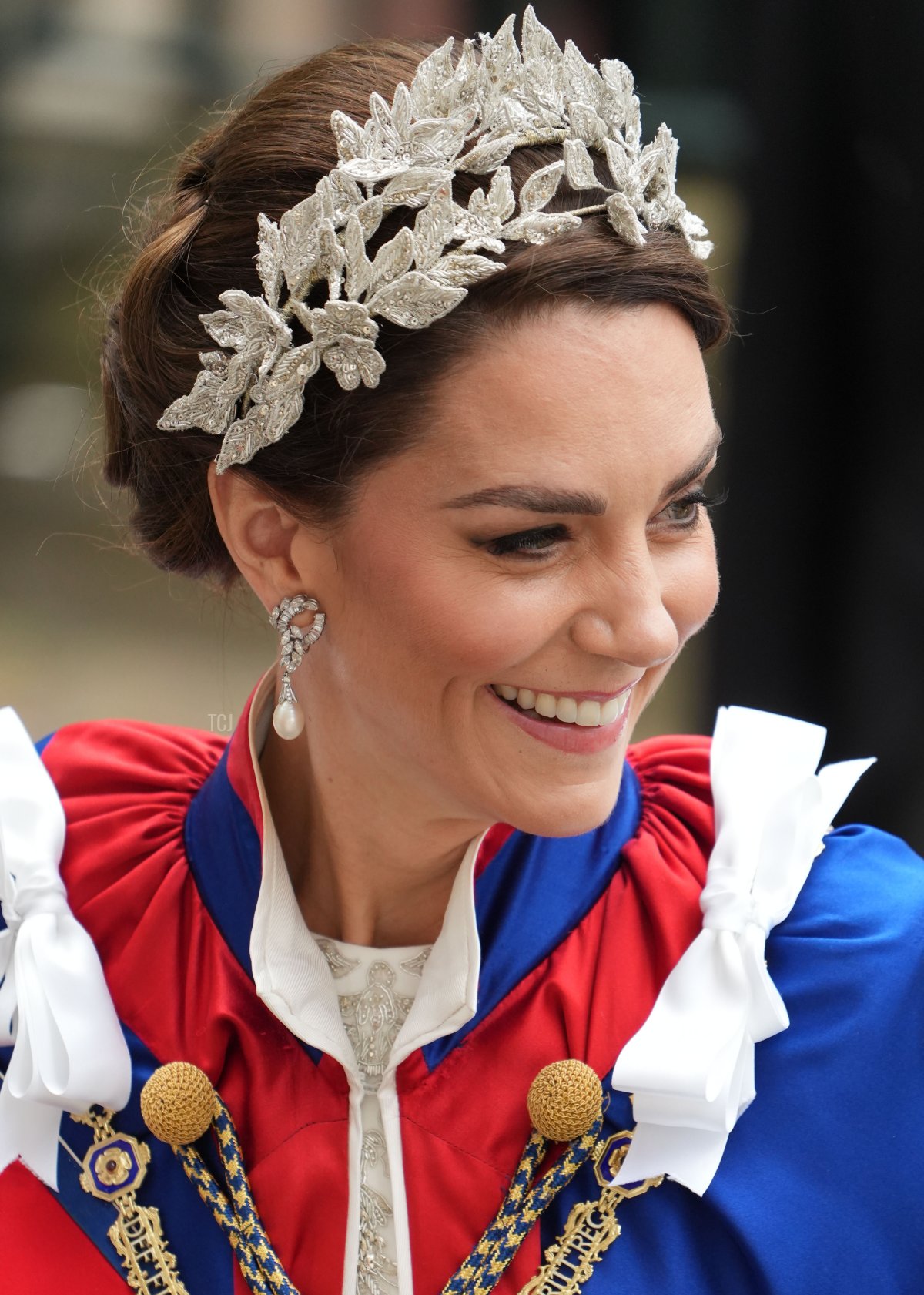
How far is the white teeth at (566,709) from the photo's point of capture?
1188 mm

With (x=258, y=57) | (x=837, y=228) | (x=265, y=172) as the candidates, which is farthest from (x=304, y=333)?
(x=258, y=57)

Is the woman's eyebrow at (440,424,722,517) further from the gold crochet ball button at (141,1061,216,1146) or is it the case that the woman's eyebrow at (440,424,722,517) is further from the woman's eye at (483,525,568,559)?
the gold crochet ball button at (141,1061,216,1146)

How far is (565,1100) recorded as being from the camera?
3.98ft

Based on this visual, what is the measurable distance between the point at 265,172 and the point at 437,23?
5.92ft

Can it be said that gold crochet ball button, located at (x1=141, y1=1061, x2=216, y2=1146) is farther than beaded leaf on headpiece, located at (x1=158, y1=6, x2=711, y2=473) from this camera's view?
Yes

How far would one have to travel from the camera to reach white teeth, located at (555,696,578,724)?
46.8 inches

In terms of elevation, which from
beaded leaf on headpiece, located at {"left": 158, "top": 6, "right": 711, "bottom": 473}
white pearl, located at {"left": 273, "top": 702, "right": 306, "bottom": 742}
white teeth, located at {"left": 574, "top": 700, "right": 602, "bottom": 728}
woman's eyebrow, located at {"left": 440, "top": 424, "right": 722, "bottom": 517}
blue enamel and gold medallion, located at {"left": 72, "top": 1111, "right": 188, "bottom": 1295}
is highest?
beaded leaf on headpiece, located at {"left": 158, "top": 6, "right": 711, "bottom": 473}

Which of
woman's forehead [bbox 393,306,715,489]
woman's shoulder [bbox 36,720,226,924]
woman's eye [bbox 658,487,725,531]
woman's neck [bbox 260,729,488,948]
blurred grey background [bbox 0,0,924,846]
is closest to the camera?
woman's forehead [bbox 393,306,715,489]

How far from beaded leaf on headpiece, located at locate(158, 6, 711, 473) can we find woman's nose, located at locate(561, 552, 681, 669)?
0.74 ft

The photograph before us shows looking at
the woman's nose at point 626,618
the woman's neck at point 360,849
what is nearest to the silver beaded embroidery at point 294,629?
the woman's neck at point 360,849

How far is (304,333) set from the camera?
3.93ft

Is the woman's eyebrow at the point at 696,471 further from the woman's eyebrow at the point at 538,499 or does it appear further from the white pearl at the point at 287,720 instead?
the white pearl at the point at 287,720

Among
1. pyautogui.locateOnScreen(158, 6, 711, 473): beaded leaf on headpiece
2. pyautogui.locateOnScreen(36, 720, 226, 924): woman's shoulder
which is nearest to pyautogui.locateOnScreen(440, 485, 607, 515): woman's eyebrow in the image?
pyautogui.locateOnScreen(158, 6, 711, 473): beaded leaf on headpiece

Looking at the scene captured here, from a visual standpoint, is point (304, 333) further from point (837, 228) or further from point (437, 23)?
point (437, 23)
